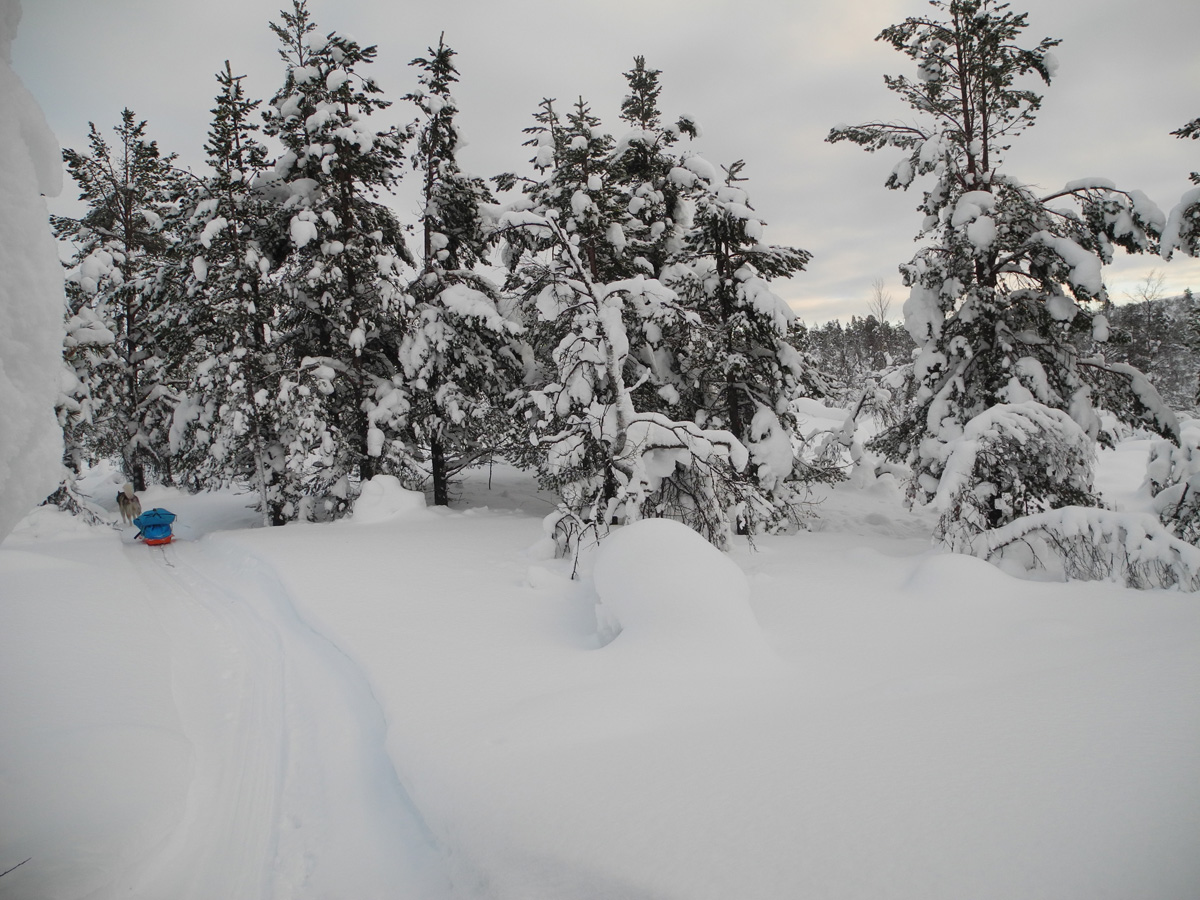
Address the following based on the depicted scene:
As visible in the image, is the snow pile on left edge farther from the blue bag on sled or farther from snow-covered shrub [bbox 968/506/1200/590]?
the blue bag on sled

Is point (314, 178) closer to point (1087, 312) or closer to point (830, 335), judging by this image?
point (1087, 312)

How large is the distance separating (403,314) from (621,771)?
1192cm

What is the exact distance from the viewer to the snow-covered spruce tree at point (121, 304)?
593 inches

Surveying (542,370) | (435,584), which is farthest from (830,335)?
(435,584)

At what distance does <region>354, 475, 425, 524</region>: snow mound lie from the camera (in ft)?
39.5

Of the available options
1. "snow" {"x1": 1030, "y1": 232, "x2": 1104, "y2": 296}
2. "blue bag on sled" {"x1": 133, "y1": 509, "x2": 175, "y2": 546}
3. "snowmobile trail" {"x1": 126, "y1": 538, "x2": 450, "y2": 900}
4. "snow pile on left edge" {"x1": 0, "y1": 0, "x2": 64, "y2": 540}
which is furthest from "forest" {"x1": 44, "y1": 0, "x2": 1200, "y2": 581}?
"snow pile on left edge" {"x1": 0, "y1": 0, "x2": 64, "y2": 540}

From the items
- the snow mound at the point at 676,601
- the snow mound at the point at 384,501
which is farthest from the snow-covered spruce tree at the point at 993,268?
the snow mound at the point at 384,501

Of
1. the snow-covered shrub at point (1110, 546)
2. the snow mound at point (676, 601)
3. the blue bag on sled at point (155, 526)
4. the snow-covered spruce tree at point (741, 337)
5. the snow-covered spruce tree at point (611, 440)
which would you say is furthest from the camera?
the blue bag on sled at point (155, 526)

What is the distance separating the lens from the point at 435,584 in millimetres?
7160

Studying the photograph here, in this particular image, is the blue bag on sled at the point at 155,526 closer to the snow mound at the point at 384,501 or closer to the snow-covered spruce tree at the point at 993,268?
the snow mound at the point at 384,501

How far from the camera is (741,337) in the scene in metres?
10.3

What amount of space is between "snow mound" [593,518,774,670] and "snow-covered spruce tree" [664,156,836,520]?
15.6 feet

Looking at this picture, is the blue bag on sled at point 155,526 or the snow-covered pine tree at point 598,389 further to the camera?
the blue bag on sled at point 155,526

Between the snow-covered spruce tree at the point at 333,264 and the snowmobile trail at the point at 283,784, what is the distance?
266 inches
